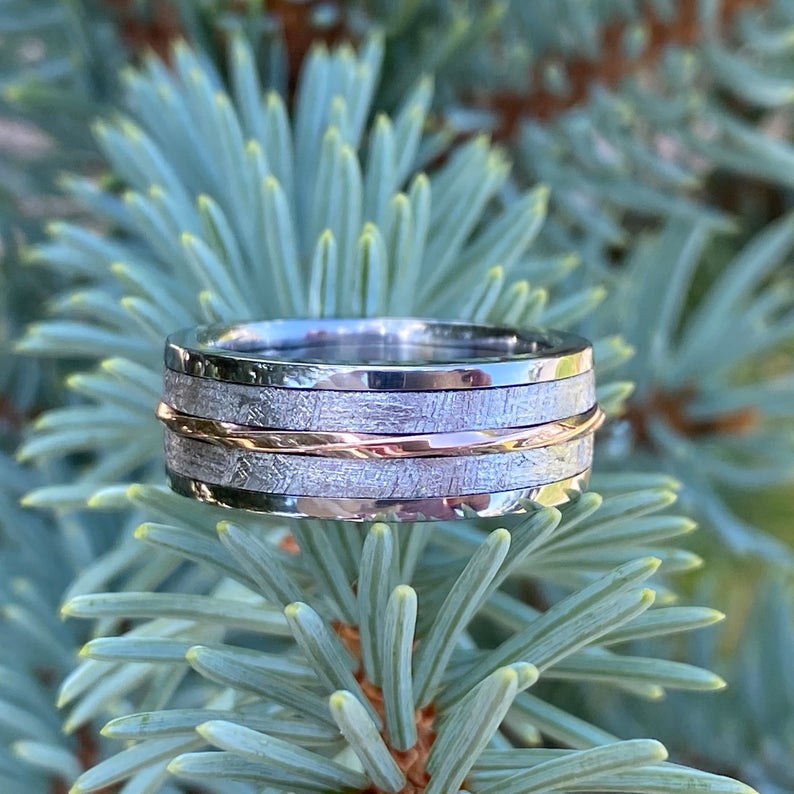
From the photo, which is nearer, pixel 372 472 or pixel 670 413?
pixel 372 472

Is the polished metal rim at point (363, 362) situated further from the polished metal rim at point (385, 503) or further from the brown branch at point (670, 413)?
the brown branch at point (670, 413)

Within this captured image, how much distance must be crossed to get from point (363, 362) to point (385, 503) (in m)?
0.04

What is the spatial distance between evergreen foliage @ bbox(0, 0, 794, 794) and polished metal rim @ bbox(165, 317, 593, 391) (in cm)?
1

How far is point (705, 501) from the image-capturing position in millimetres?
389

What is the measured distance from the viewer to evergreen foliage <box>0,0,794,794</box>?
18 centimetres

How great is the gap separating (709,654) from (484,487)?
272mm

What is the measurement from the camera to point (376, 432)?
22 centimetres

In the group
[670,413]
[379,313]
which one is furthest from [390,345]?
[670,413]

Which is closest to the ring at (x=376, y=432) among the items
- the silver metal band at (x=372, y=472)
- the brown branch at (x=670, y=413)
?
the silver metal band at (x=372, y=472)

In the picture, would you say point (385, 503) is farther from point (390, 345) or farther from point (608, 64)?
point (608, 64)

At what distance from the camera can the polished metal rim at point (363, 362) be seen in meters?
0.22

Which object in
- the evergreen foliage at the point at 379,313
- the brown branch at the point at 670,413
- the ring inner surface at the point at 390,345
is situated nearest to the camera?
the evergreen foliage at the point at 379,313

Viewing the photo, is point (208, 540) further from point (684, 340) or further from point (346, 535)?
point (684, 340)

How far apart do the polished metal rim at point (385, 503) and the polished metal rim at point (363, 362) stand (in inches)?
1.2
